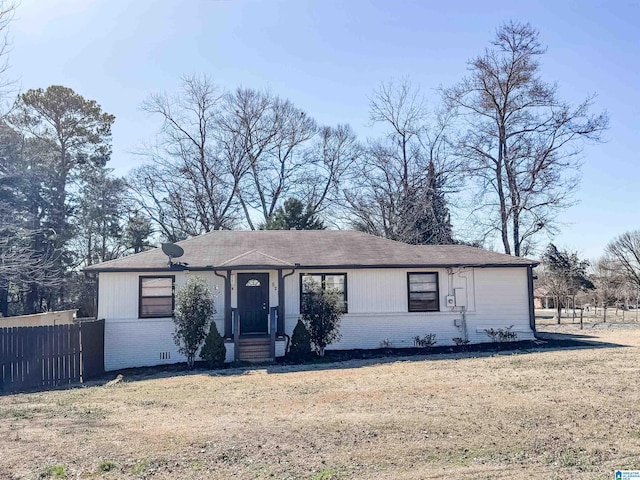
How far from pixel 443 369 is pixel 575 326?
14.1 metres

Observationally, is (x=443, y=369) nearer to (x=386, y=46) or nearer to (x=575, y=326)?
(x=386, y=46)

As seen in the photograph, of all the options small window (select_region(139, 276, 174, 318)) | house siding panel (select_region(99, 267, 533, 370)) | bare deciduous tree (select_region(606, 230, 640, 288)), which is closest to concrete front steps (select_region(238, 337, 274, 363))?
house siding panel (select_region(99, 267, 533, 370))

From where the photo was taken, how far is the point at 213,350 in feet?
43.6

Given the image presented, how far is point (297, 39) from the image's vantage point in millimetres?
15383

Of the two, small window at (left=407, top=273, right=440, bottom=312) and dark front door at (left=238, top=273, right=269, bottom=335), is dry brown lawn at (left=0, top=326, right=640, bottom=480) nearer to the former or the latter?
dark front door at (left=238, top=273, right=269, bottom=335)

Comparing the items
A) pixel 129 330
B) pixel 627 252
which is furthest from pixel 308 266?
pixel 627 252

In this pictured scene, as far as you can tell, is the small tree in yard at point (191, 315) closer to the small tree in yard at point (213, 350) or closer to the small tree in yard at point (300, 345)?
the small tree in yard at point (213, 350)

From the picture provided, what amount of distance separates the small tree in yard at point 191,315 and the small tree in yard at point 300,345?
2492mm

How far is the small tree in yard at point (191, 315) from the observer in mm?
13414

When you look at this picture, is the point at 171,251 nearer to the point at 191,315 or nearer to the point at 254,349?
the point at 191,315

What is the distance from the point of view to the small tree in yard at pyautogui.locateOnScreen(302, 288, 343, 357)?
46.5 ft

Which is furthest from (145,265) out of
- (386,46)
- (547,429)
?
(547,429)

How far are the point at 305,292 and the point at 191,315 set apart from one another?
328 centimetres

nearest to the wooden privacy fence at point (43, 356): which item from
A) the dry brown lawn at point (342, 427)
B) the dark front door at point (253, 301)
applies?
the dry brown lawn at point (342, 427)
